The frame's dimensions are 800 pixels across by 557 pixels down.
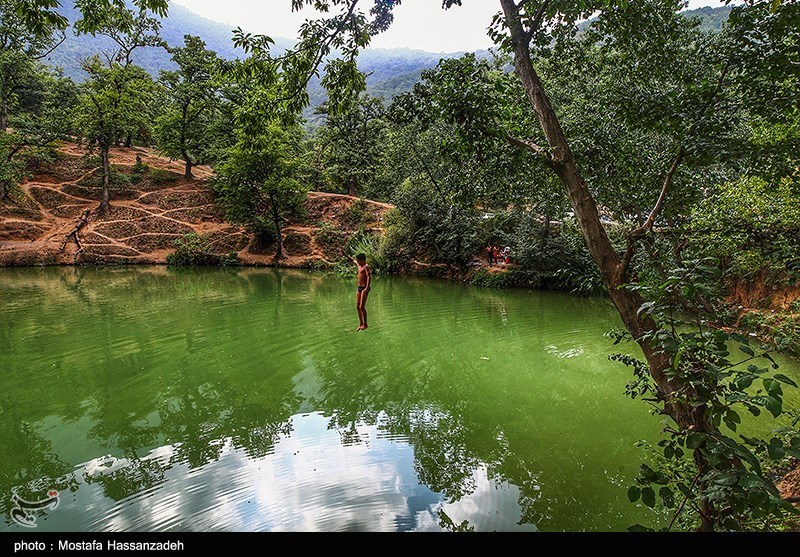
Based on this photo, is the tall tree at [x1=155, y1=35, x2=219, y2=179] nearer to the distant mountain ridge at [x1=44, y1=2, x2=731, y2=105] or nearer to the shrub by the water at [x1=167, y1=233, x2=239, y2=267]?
the distant mountain ridge at [x1=44, y1=2, x2=731, y2=105]

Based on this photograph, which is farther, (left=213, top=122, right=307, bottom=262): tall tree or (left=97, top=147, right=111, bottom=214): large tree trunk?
(left=97, top=147, right=111, bottom=214): large tree trunk

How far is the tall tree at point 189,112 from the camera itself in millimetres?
26406

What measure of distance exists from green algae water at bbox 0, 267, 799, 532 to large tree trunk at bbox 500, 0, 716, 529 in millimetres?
1464

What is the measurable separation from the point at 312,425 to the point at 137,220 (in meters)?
25.1

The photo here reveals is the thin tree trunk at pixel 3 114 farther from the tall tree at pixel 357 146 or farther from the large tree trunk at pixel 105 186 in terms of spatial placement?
the tall tree at pixel 357 146

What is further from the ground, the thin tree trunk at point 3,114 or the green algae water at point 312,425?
the thin tree trunk at point 3,114

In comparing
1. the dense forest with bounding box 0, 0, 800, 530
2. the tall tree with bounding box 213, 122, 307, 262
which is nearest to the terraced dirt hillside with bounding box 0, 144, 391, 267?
the tall tree with bounding box 213, 122, 307, 262

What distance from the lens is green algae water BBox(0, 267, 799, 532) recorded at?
363cm

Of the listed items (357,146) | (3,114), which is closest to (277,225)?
(357,146)

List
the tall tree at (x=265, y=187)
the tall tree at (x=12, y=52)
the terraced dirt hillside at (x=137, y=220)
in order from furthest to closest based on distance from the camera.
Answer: the terraced dirt hillside at (x=137, y=220), the tall tree at (x=265, y=187), the tall tree at (x=12, y=52)

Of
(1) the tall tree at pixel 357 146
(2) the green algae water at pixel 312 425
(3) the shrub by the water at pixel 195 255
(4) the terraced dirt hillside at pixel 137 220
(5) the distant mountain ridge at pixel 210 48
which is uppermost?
(5) the distant mountain ridge at pixel 210 48

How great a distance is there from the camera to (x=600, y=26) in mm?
3846

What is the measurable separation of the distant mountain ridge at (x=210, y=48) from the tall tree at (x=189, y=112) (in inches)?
135

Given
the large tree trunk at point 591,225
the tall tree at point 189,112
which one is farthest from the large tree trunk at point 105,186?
the large tree trunk at point 591,225
